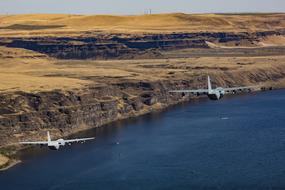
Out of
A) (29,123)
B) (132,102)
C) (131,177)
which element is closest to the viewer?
(131,177)

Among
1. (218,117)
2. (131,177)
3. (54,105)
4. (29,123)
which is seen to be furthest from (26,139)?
(218,117)

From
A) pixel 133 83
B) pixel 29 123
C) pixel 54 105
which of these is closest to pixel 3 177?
pixel 29 123

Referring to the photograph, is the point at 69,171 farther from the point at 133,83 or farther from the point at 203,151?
the point at 133,83

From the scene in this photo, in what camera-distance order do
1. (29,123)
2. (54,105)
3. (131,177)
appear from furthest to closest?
(54,105), (29,123), (131,177)

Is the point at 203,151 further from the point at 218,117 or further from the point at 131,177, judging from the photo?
the point at 218,117

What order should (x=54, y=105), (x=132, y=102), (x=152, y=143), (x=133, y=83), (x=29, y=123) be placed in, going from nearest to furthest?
1. (x=152, y=143)
2. (x=29, y=123)
3. (x=54, y=105)
4. (x=132, y=102)
5. (x=133, y=83)

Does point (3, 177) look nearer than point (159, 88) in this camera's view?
Yes
